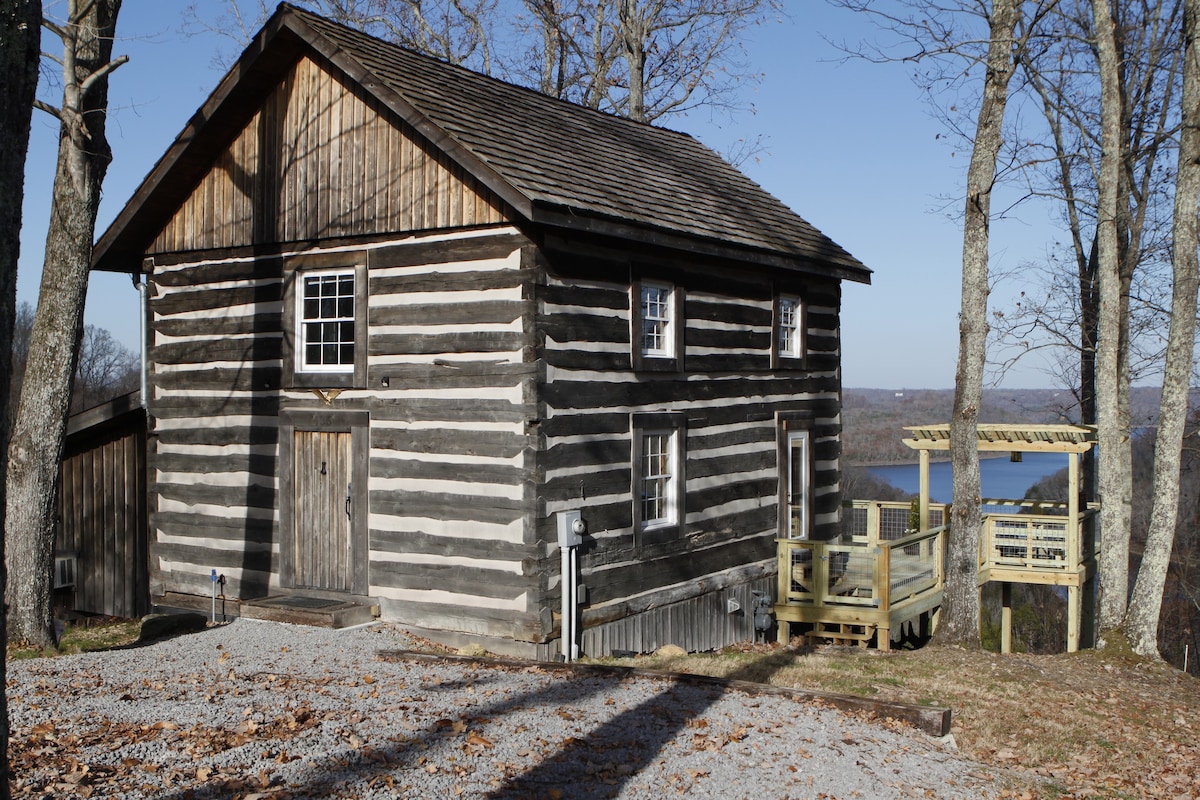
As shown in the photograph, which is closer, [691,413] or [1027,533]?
[691,413]

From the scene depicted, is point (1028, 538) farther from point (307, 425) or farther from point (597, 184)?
point (307, 425)

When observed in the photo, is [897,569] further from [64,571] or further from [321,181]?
[64,571]

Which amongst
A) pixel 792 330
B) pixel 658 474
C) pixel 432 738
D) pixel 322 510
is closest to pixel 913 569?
pixel 792 330

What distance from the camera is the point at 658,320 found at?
561 inches

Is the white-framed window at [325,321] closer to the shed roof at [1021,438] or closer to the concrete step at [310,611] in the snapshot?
the concrete step at [310,611]

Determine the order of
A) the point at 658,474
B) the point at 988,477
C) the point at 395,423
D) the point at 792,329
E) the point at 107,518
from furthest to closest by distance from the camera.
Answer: the point at 988,477 < the point at 792,329 < the point at 107,518 < the point at 658,474 < the point at 395,423

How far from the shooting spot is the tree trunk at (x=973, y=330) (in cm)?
1370

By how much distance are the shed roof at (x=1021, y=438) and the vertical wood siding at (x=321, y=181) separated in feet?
33.0

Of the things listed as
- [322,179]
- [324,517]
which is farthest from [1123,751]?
[322,179]

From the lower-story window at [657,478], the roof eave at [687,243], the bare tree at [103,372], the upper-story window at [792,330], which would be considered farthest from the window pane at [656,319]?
the bare tree at [103,372]

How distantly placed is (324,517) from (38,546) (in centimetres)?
323

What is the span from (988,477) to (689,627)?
441ft

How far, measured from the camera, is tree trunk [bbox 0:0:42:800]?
15.4ft

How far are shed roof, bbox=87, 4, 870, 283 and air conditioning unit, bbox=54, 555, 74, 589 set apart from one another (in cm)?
457
